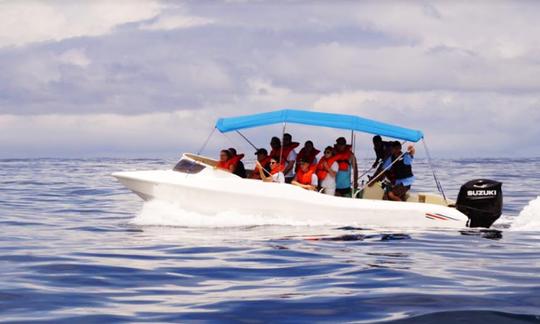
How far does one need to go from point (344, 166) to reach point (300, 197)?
5.14ft

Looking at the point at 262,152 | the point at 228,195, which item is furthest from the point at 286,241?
the point at 262,152

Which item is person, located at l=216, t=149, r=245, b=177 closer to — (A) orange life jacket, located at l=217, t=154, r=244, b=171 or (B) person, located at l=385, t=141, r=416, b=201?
(A) orange life jacket, located at l=217, t=154, r=244, b=171

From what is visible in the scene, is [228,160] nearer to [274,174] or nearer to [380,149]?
[274,174]

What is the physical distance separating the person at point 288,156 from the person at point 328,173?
0.84 metres

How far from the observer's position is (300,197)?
15.8 meters

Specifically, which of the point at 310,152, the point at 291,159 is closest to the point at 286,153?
the point at 291,159

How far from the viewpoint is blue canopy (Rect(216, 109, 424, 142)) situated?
16.5m

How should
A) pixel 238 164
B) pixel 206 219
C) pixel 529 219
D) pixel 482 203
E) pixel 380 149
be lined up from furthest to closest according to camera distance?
pixel 380 149 → pixel 529 219 → pixel 238 164 → pixel 482 203 → pixel 206 219

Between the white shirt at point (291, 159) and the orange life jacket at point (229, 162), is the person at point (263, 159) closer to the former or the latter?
the orange life jacket at point (229, 162)

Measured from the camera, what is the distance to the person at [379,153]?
57.0 ft

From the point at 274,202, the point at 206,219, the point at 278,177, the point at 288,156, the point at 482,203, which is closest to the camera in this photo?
the point at 274,202

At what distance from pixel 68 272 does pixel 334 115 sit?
8.21 m

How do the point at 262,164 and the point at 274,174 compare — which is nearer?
the point at 274,174

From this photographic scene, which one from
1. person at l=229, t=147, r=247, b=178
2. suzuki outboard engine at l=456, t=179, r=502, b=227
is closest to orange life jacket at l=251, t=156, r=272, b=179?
person at l=229, t=147, r=247, b=178
